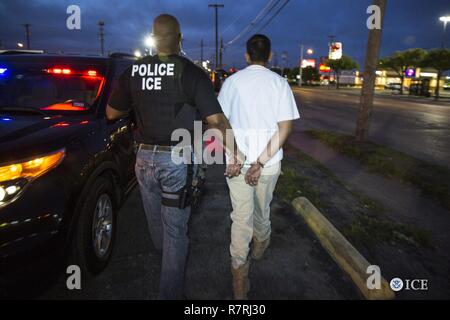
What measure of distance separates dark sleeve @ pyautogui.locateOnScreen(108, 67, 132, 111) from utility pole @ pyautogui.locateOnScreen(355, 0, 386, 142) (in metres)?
7.23

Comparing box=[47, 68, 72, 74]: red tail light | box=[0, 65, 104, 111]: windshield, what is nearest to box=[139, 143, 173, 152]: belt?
box=[0, 65, 104, 111]: windshield

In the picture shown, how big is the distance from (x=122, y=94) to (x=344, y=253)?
2.41 metres

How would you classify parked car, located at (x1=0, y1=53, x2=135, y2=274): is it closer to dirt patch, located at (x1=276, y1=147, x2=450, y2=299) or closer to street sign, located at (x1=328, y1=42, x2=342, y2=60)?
dirt patch, located at (x1=276, y1=147, x2=450, y2=299)

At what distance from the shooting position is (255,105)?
2676mm

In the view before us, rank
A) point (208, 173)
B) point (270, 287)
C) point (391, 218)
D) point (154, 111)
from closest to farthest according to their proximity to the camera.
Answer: point (154, 111) → point (270, 287) → point (391, 218) → point (208, 173)

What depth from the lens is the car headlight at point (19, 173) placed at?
2127mm

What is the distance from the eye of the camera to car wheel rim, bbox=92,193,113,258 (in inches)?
114

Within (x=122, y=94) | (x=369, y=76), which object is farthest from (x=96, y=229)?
(x=369, y=76)

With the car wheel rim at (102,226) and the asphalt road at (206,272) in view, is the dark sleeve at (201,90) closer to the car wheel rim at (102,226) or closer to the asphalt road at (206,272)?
the car wheel rim at (102,226)

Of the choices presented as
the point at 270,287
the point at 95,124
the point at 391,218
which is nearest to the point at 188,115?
the point at 95,124
